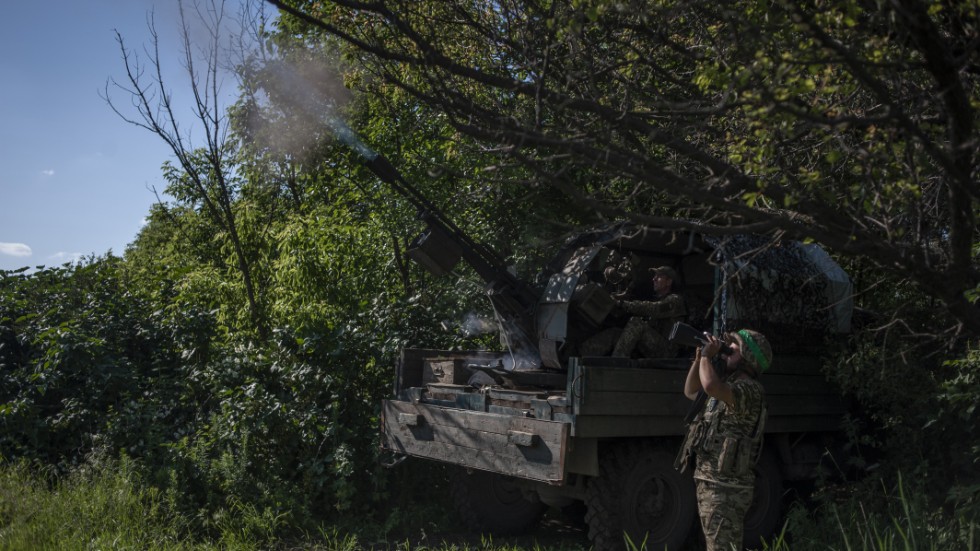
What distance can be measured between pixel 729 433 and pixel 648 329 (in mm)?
2057

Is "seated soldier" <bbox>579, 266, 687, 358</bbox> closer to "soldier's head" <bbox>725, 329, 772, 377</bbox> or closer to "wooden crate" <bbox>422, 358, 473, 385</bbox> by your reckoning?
"wooden crate" <bbox>422, 358, 473, 385</bbox>

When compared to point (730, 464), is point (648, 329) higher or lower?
higher

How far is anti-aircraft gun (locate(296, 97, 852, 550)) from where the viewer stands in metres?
6.46

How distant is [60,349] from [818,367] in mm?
7538

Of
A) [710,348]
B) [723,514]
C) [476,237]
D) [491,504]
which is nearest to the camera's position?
[710,348]

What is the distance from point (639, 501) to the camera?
679 cm

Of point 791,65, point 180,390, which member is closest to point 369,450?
point 180,390

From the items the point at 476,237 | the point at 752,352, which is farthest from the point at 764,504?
the point at 476,237

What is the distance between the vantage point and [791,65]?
4.19m

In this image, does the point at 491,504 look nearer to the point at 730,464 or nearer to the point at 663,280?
the point at 663,280

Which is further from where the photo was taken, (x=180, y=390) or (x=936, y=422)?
(x=180, y=390)

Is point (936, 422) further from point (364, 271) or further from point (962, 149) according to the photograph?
point (364, 271)

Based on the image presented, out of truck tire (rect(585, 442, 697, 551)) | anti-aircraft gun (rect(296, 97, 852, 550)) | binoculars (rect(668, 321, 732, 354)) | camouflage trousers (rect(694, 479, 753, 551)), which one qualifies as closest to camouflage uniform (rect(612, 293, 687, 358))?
anti-aircraft gun (rect(296, 97, 852, 550))

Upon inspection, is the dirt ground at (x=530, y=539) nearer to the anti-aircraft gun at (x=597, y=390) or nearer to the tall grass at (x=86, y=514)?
the anti-aircraft gun at (x=597, y=390)
